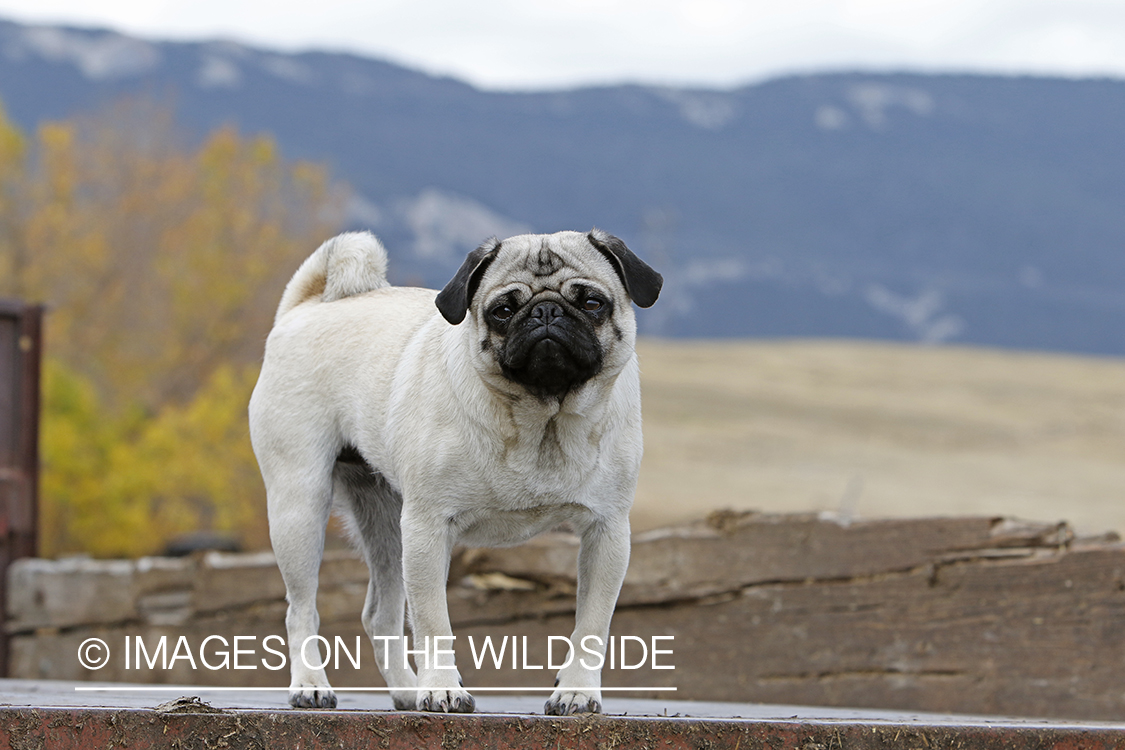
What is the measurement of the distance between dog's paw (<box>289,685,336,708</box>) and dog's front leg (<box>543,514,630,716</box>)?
752mm

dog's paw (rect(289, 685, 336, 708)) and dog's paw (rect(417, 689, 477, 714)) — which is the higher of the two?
dog's paw (rect(417, 689, 477, 714))

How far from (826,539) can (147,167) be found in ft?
107

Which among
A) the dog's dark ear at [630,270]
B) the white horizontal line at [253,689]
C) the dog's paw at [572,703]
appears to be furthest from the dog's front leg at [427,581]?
the dog's dark ear at [630,270]

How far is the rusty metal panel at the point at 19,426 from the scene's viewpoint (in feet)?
25.8

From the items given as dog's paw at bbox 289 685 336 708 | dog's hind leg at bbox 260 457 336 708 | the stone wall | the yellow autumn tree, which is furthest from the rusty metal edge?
the yellow autumn tree

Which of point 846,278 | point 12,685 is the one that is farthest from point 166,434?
point 846,278

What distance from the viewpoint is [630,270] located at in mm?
3828

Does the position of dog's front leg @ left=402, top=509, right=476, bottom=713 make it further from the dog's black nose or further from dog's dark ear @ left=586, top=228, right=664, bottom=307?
dog's dark ear @ left=586, top=228, right=664, bottom=307

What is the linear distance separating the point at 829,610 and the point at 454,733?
11.6 ft

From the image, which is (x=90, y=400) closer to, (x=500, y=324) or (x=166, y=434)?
(x=166, y=434)

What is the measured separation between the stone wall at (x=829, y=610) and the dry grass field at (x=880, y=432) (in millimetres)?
22650

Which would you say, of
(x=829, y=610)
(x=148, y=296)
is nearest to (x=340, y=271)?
(x=829, y=610)

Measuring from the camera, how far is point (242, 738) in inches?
129

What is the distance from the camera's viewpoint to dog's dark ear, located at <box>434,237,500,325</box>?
148 inches
